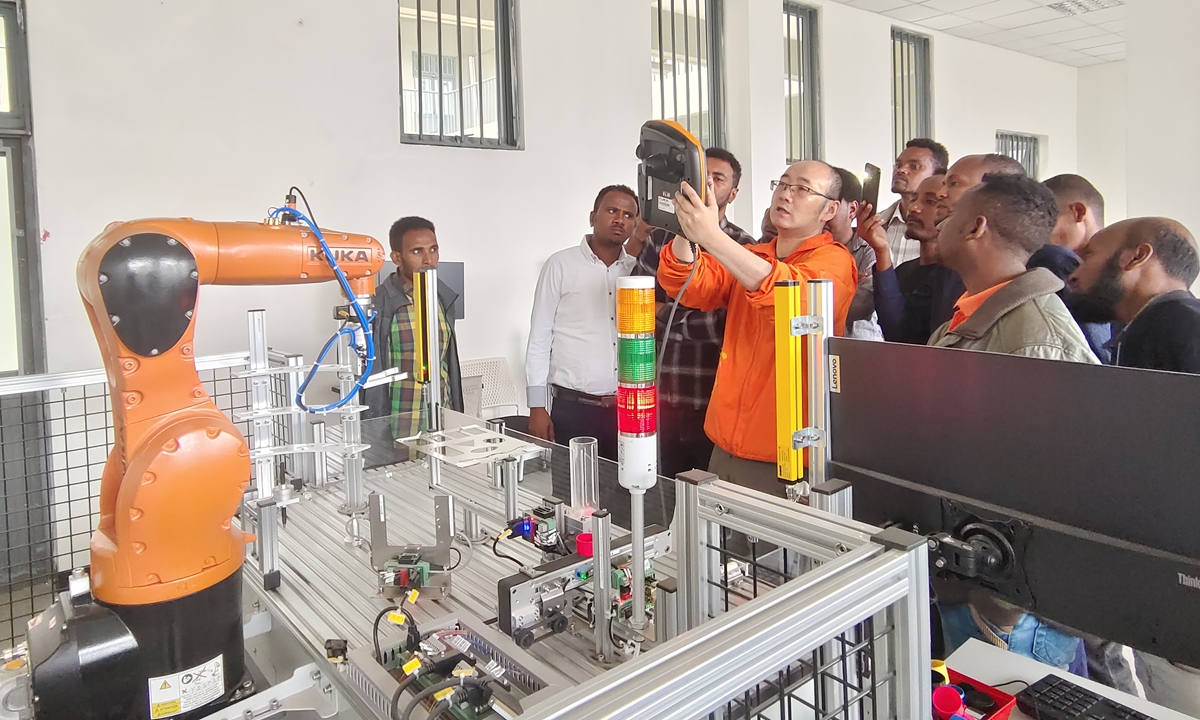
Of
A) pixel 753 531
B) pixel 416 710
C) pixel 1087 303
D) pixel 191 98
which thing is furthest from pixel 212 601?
pixel 191 98

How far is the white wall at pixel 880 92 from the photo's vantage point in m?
5.05

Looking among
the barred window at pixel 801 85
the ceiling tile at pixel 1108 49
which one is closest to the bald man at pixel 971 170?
the barred window at pixel 801 85

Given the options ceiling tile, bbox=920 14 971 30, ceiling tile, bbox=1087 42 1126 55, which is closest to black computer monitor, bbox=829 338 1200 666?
ceiling tile, bbox=920 14 971 30

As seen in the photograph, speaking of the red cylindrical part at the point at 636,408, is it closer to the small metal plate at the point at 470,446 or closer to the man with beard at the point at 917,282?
the small metal plate at the point at 470,446

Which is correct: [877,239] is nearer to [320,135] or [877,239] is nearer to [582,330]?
[582,330]

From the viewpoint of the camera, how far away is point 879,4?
217 inches

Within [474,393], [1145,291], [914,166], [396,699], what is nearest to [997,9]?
[914,166]

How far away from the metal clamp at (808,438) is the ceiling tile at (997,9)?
595cm

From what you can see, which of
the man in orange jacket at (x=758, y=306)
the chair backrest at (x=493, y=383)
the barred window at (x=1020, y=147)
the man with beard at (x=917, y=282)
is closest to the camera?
the man in orange jacket at (x=758, y=306)

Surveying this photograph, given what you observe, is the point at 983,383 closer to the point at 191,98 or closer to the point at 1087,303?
the point at 1087,303

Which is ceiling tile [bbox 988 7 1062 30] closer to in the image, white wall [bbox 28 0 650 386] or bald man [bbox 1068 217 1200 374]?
white wall [bbox 28 0 650 386]

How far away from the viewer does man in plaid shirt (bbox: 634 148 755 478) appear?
243 cm

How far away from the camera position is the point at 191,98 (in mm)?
3021

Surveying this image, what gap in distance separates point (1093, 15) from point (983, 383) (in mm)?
6986
